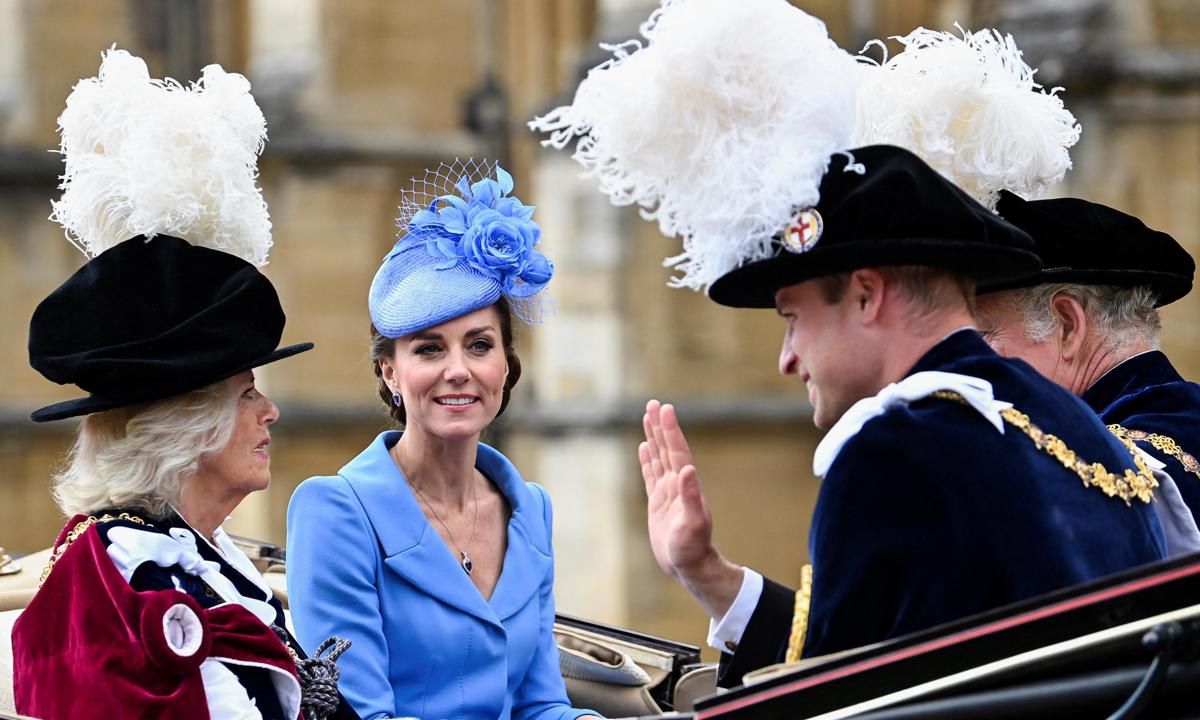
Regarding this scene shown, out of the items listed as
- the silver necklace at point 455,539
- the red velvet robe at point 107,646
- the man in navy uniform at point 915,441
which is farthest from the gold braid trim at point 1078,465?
the silver necklace at point 455,539

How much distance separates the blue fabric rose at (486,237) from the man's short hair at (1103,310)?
1.06 metres

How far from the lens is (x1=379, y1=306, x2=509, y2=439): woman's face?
4020 mm

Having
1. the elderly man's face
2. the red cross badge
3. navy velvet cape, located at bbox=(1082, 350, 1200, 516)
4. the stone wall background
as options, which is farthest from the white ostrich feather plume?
the stone wall background

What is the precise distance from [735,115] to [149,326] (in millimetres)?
1148

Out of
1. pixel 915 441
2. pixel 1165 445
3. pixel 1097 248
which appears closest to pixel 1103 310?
pixel 1097 248

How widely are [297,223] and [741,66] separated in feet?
33.0

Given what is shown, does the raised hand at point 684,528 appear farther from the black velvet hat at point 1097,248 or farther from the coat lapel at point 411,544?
the black velvet hat at point 1097,248

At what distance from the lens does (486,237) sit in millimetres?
4047

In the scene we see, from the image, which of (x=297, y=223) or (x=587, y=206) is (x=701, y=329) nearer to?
(x=587, y=206)

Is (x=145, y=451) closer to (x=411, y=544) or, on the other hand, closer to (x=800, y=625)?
(x=411, y=544)

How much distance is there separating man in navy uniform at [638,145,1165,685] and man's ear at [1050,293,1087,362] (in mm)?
1081

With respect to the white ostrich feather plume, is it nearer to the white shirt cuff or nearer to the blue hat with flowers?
the white shirt cuff

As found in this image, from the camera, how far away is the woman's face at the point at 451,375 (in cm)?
402

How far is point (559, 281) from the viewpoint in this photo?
39.8 ft
